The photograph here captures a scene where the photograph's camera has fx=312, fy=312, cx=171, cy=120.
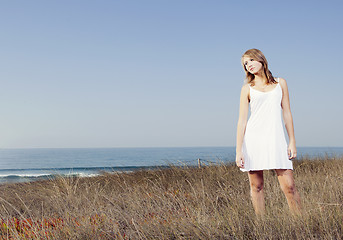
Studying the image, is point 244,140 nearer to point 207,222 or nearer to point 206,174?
point 207,222

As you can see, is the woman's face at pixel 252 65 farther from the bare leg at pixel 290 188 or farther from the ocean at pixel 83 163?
the ocean at pixel 83 163

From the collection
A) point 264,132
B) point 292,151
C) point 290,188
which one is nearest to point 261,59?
point 264,132

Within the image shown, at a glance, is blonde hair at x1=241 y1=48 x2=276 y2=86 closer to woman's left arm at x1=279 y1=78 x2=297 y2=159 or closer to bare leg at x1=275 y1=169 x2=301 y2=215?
woman's left arm at x1=279 y1=78 x2=297 y2=159

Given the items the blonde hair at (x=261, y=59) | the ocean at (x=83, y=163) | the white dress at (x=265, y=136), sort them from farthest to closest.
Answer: the ocean at (x=83, y=163) < the blonde hair at (x=261, y=59) < the white dress at (x=265, y=136)

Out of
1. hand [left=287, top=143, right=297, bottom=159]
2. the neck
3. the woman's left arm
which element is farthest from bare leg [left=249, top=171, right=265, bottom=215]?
the neck

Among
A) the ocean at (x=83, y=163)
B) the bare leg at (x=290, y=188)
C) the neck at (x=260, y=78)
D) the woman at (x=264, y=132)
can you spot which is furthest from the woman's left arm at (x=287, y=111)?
the ocean at (x=83, y=163)

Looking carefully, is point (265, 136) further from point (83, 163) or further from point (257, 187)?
point (83, 163)

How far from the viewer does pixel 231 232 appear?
8.25 ft

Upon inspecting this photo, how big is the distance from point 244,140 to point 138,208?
65.6 inches

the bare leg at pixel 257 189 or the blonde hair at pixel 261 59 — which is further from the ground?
the blonde hair at pixel 261 59

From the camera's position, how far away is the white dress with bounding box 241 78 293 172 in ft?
8.65

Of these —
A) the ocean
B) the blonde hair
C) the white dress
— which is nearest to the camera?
the white dress

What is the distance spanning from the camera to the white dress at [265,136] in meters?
2.64

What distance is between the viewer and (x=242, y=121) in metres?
2.76
